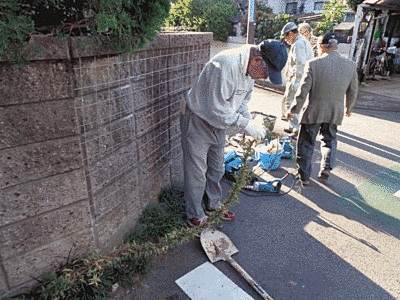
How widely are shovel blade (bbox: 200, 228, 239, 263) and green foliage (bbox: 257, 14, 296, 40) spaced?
646 inches

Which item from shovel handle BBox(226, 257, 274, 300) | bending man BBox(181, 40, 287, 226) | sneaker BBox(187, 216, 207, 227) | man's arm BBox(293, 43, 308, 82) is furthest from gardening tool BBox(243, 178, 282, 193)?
man's arm BBox(293, 43, 308, 82)

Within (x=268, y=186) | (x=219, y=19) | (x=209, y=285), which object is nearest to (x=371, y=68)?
(x=219, y=19)

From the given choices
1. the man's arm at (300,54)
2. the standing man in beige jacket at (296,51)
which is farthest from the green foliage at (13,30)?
the man's arm at (300,54)

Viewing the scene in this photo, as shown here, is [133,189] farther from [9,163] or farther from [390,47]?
[390,47]

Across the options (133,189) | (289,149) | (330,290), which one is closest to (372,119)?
(289,149)

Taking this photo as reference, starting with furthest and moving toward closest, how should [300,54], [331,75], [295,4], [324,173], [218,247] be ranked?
[295,4] < [300,54] < [324,173] < [331,75] < [218,247]

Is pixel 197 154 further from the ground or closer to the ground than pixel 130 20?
closer to the ground

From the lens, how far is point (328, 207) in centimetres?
391

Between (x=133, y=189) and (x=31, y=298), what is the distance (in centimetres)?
118

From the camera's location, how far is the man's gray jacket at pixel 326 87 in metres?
3.88

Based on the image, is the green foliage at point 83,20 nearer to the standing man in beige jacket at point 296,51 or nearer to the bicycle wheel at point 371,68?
A: the standing man in beige jacket at point 296,51

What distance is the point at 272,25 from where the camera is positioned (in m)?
17.5

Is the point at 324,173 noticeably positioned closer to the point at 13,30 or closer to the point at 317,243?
the point at 317,243

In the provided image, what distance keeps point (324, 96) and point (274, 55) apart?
5.41 ft
